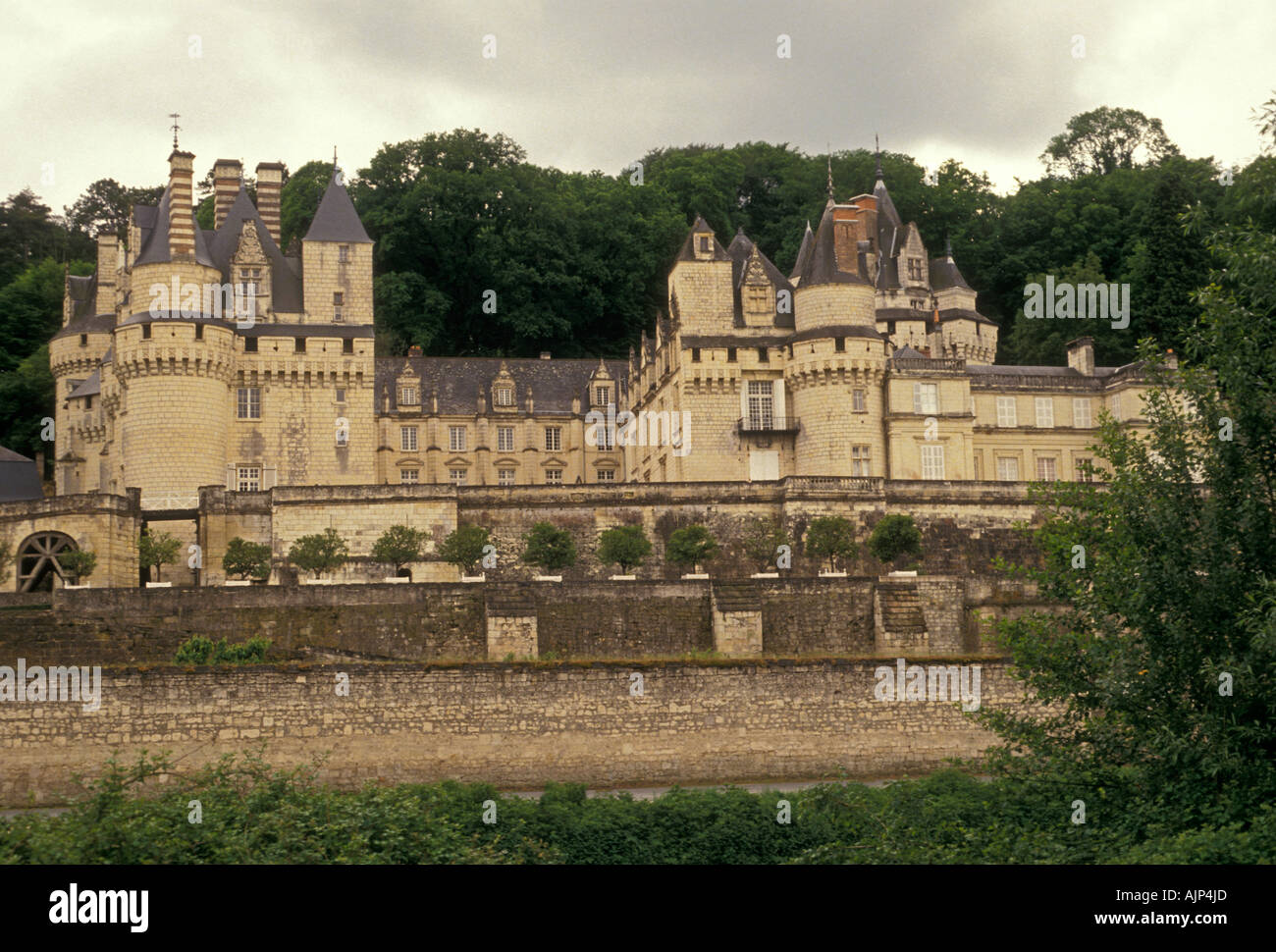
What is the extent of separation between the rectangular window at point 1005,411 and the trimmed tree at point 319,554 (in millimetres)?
23431

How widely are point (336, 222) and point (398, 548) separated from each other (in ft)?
50.0

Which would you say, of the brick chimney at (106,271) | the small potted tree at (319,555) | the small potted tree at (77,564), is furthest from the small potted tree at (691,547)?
the brick chimney at (106,271)

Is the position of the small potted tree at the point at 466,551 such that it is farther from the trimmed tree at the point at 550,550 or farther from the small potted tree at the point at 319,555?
the small potted tree at the point at 319,555

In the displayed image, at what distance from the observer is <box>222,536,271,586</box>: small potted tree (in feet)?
168

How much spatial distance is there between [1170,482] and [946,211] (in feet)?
207

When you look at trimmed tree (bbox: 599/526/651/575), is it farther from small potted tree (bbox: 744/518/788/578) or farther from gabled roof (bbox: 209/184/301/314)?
gabled roof (bbox: 209/184/301/314)

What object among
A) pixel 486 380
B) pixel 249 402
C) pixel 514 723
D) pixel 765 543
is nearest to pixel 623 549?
pixel 765 543

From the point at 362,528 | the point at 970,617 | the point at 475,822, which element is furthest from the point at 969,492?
the point at 475,822

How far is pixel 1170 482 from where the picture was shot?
86.6ft

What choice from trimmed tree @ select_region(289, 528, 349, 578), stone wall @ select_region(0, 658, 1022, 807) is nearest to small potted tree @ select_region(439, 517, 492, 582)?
trimmed tree @ select_region(289, 528, 349, 578)

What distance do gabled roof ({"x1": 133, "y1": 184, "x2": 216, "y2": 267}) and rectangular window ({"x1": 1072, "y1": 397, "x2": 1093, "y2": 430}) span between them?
2999 centimetres

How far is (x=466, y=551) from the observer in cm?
5084

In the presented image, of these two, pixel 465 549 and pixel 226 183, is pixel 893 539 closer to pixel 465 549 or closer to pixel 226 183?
pixel 465 549
